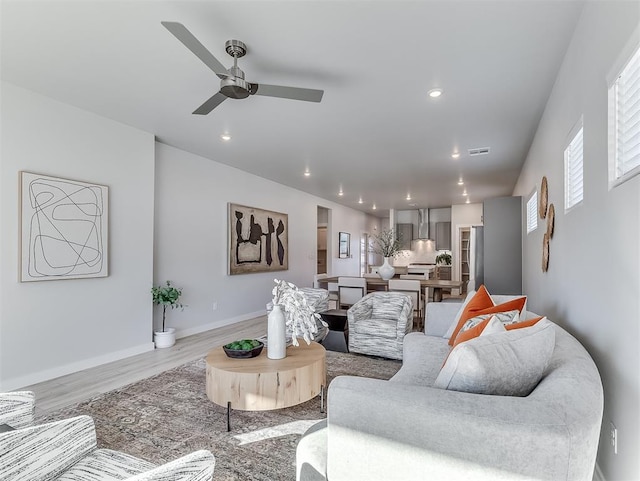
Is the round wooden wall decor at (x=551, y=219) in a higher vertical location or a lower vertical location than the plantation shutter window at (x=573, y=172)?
lower

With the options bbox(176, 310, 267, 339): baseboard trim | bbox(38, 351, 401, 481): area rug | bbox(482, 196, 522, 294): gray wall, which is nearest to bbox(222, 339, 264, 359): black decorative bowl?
bbox(38, 351, 401, 481): area rug

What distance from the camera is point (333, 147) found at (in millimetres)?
4762

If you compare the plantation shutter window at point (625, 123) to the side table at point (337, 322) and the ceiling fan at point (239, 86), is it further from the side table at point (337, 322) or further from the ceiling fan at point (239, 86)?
the side table at point (337, 322)

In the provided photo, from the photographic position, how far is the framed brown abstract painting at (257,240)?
5840mm

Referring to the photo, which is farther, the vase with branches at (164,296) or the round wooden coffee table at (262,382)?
the vase with branches at (164,296)

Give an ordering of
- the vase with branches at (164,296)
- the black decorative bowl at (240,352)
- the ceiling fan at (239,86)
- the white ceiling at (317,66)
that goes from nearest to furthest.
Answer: the white ceiling at (317,66)
the ceiling fan at (239,86)
the black decorative bowl at (240,352)
the vase with branches at (164,296)

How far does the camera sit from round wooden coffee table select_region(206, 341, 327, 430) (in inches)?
87.3

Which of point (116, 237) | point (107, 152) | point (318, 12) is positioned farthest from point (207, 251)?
point (318, 12)

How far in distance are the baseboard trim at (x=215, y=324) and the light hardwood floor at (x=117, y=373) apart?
105 millimetres

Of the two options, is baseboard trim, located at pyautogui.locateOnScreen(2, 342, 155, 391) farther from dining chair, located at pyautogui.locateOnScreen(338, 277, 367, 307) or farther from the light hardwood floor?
dining chair, located at pyautogui.locateOnScreen(338, 277, 367, 307)

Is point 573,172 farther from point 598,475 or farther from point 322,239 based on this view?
point 322,239

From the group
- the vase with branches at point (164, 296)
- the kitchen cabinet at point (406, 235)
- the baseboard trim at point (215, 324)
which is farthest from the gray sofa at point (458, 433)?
the kitchen cabinet at point (406, 235)

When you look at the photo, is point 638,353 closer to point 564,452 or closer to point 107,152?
point 564,452

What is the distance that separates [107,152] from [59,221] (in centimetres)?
96
